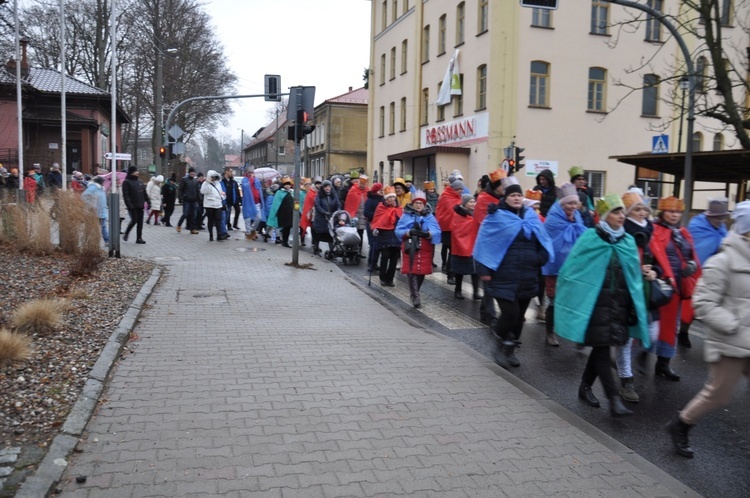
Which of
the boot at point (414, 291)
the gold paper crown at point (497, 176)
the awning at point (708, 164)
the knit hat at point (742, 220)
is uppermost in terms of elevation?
the awning at point (708, 164)

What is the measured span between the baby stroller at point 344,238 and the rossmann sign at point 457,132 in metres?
16.8

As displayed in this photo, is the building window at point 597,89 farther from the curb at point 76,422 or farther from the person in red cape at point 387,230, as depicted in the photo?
the curb at point 76,422

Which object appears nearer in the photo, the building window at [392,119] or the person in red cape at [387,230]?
the person in red cape at [387,230]

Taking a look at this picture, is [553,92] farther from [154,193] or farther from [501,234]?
[501,234]

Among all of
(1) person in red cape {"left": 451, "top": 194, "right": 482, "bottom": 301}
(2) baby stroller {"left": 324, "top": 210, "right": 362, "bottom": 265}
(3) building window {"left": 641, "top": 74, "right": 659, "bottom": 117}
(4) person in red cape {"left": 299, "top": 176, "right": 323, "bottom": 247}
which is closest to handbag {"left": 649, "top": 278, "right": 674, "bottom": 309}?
(1) person in red cape {"left": 451, "top": 194, "right": 482, "bottom": 301}

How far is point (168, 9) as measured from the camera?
42.9 metres

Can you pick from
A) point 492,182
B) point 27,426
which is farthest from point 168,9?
point 27,426

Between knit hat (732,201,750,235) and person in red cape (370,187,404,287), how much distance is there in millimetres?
6925

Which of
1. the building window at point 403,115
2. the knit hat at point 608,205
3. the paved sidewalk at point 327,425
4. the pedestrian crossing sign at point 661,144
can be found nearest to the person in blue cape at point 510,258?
the paved sidewalk at point 327,425

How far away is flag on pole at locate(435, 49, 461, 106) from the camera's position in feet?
108

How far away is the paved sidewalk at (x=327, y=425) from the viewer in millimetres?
4059

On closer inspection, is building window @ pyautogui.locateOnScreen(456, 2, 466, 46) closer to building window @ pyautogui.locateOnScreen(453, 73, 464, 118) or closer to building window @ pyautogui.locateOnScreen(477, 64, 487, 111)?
building window @ pyautogui.locateOnScreen(453, 73, 464, 118)

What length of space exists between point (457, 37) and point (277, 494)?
106 feet

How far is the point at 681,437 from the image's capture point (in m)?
4.71
